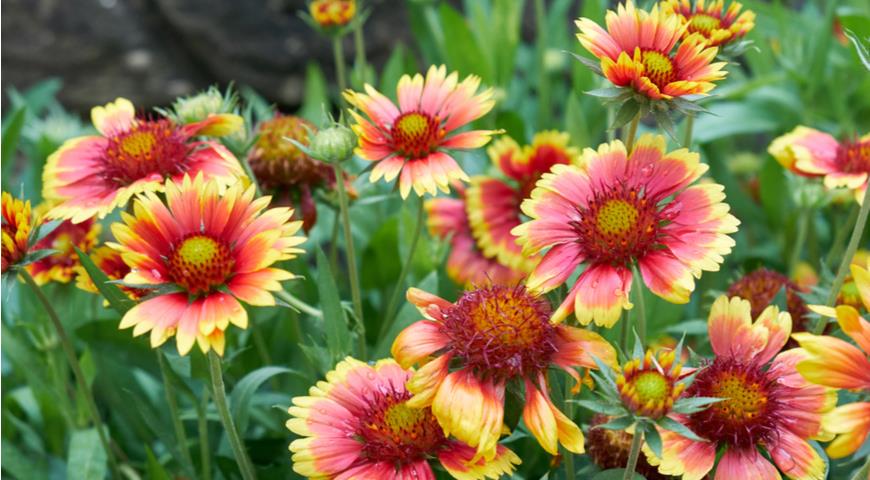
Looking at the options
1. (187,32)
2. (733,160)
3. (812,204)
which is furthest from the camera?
(187,32)

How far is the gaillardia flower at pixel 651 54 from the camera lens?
98 centimetres

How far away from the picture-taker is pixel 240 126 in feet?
4.01

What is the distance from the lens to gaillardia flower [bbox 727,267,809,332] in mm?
1273

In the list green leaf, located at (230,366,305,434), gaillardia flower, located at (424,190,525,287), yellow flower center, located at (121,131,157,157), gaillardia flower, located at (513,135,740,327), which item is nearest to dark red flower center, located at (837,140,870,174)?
gaillardia flower, located at (513,135,740,327)

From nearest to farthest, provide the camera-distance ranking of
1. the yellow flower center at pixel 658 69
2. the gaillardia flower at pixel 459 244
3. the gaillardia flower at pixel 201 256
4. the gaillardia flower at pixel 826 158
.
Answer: the gaillardia flower at pixel 201 256
the yellow flower center at pixel 658 69
the gaillardia flower at pixel 826 158
the gaillardia flower at pixel 459 244

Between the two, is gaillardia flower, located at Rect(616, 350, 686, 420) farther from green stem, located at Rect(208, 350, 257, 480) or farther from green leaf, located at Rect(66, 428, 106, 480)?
green leaf, located at Rect(66, 428, 106, 480)

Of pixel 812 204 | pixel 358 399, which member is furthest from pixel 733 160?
pixel 358 399

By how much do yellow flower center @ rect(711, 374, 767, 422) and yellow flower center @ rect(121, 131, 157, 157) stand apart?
0.68 metres

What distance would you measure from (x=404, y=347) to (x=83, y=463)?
60 centimetres

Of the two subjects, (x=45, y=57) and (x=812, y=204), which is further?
(x=45, y=57)

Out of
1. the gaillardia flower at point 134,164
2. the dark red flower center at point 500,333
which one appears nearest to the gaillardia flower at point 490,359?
the dark red flower center at point 500,333

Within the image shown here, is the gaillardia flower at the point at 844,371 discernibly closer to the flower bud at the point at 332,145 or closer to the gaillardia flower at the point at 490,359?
the gaillardia flower at the point at 490,359

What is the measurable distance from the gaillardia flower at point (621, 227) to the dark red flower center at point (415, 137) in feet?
0.61

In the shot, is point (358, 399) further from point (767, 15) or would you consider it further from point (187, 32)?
point (187, 32)
